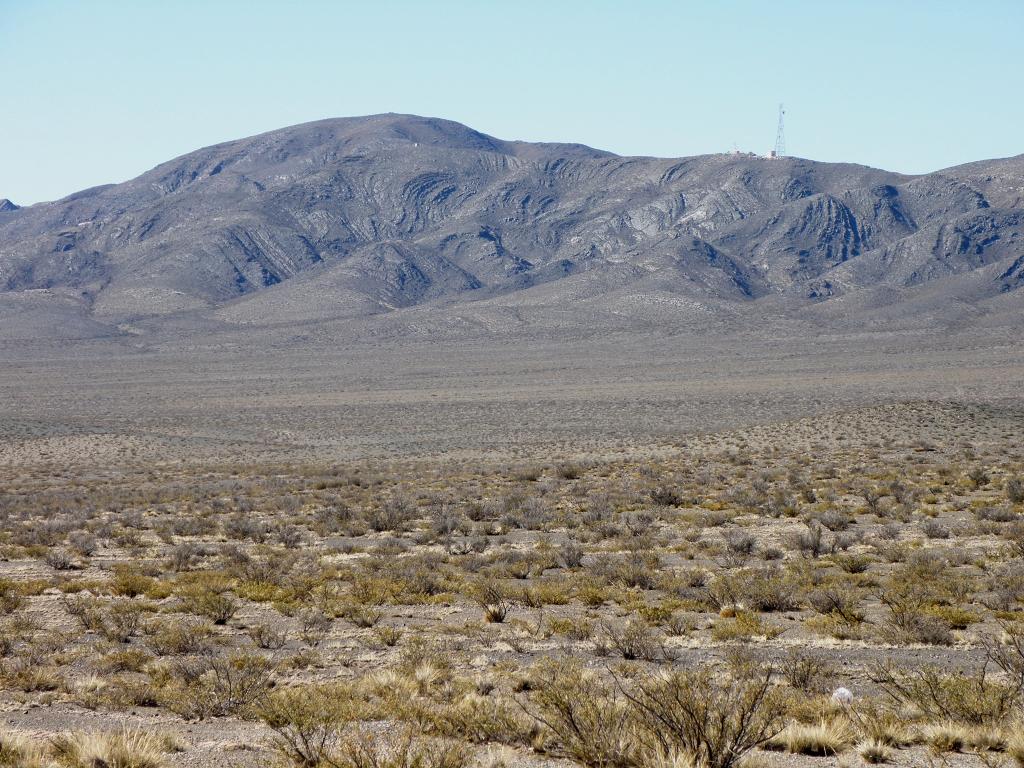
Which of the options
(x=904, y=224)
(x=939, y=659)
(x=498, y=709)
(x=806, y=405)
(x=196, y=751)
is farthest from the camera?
(x=904, y=224)

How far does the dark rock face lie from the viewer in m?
136

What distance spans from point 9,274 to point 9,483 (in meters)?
152

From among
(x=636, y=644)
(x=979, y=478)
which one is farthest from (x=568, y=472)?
(x=636, y=644)

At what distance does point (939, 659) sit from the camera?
9742 mm

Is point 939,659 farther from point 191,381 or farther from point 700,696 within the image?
point 191,381

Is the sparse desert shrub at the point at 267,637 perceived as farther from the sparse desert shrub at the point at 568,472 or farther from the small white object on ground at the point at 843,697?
the sparse desert shrub at the point at 568,472

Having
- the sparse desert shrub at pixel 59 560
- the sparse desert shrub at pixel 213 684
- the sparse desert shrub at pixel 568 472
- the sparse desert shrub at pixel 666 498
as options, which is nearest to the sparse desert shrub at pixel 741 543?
the sparse desert shrub at pixel 666 498

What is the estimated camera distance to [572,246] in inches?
6757

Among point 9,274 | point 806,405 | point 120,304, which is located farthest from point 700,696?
point 9,274

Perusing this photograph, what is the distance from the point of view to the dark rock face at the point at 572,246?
446 feet

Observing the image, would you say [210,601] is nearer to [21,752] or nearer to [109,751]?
[21,752]

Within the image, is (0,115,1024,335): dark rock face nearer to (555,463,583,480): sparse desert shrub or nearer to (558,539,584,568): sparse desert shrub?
(555,463,583,480): sparse desert shrub

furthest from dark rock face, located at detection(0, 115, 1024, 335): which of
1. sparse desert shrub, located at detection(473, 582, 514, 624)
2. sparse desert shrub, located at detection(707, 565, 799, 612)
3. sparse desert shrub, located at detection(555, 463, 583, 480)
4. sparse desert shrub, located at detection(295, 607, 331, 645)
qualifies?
sparse desert shrub, located at detection(295, 607, 331, 645)

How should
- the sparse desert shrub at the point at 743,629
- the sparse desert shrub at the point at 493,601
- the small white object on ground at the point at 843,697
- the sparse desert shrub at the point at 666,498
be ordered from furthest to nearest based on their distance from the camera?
1. the sparse desert shrub at the point at 666,498
2. the sparse desert shrub at the point at 493,601
3. the sparse desert shrub at the point at 743,629
4. the small white object on ground at the point at 843,697
